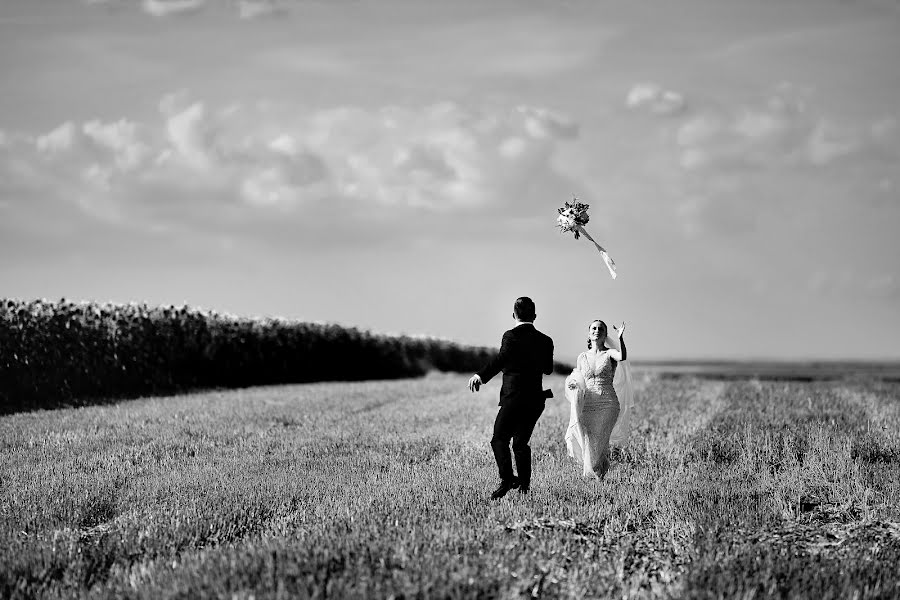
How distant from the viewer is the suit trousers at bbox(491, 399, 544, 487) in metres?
8.75

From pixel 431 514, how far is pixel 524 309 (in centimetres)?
241

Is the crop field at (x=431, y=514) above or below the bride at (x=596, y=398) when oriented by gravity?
below

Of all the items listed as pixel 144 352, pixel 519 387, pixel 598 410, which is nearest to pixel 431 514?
pixel 519 387

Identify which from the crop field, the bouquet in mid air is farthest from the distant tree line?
the bouquet in mid air

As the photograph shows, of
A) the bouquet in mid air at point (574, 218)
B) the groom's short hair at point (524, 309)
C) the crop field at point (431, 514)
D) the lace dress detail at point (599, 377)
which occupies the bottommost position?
the crop field at point (431, 514)

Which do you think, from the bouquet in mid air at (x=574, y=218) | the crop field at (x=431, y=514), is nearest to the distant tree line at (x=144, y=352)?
the crop field at (x=431, y=514)

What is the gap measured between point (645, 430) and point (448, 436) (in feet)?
11.4

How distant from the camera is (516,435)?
8.91 metres

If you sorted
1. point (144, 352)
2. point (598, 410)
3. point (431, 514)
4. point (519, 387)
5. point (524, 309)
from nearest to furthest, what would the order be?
1. point (431, 514)
2. point (519, 387)
3. point (524, 309)
4. point (598, 410)
5. point (144, 352)

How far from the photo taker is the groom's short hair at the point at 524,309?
29.2ft

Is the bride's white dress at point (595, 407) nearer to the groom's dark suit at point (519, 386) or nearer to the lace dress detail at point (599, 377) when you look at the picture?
the lace dress detail at point (599, 377)

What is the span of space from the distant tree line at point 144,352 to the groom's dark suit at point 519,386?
14.3m

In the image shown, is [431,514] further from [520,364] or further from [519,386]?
[520,364]

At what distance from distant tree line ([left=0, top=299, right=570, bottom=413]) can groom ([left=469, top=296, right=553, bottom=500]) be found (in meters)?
14.3
